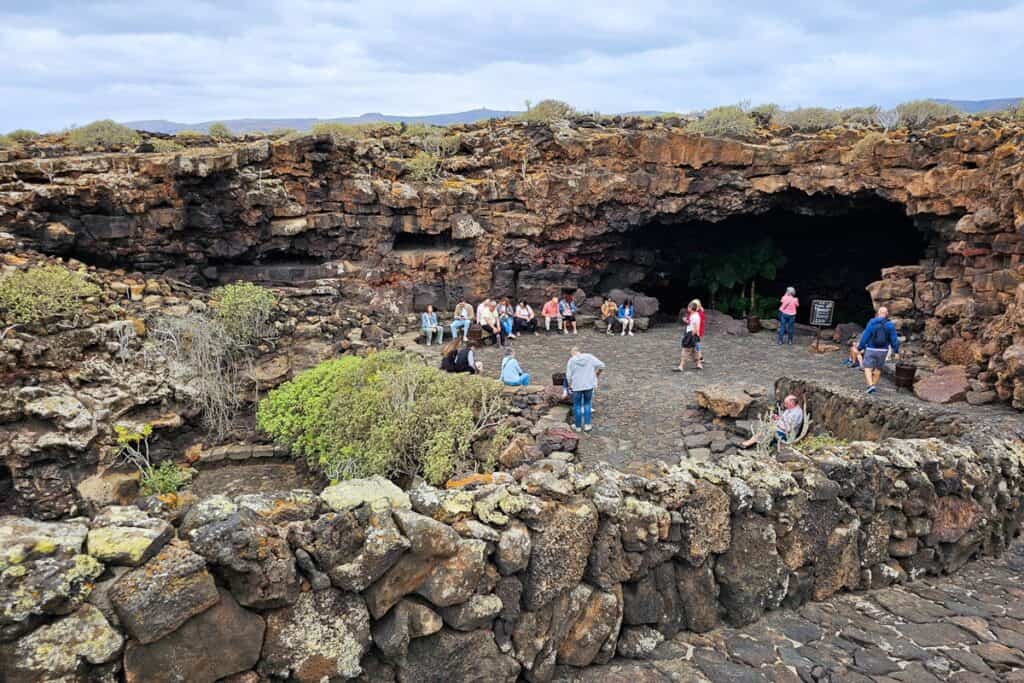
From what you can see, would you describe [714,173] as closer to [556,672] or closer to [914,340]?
[914,340]

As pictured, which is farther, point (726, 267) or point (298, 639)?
point (726, 267)

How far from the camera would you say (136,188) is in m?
15.6

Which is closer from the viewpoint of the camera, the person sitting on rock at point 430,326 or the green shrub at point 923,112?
the person sitting on rock at point 430,326

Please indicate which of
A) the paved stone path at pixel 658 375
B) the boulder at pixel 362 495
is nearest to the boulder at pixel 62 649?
the boulder at pixel 362 495

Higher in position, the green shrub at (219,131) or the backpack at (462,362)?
the green shrub at (219,131)

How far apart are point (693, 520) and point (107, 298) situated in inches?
538

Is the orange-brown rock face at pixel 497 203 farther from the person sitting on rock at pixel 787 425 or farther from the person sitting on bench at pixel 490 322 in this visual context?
the person sitting on rock at pixel 787 425

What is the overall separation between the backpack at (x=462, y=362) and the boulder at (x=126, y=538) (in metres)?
9.52

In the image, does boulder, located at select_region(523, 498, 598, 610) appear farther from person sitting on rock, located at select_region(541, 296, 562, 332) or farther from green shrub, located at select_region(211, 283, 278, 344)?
person sitting on rock, located at select_region(541, 296, 562, 332)

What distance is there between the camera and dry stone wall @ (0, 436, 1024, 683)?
10.2ft

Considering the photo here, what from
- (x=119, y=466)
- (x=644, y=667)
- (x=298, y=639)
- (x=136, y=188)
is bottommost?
(x=119, y=466)

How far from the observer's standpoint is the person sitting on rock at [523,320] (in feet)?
59.8

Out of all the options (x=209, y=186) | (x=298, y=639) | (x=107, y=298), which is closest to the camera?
(x=298, y=639)

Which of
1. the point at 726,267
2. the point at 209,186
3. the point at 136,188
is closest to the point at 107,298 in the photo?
the point at 136,188
